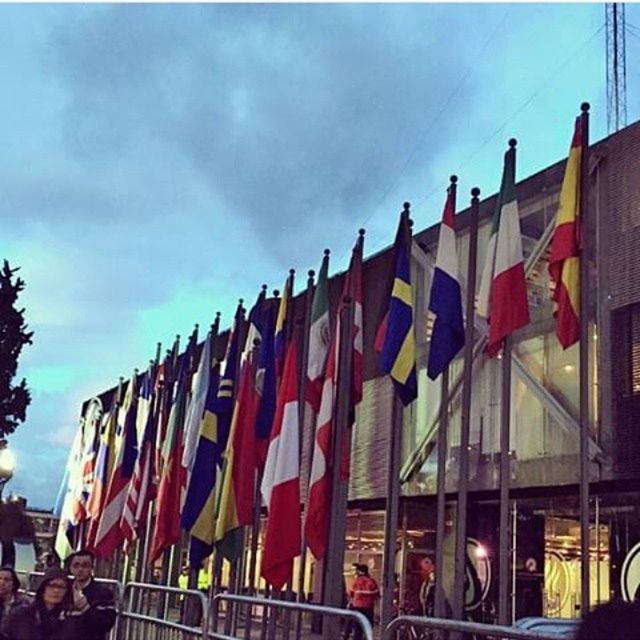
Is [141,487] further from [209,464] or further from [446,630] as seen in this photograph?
[446,630]

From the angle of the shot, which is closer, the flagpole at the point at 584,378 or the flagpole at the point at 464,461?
the flagpole at the point at 584,378

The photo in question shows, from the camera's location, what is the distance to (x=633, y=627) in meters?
2.48

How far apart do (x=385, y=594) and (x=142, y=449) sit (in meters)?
9.37

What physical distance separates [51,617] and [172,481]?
9.81 metres

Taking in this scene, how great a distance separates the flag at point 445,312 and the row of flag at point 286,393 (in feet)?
0.05

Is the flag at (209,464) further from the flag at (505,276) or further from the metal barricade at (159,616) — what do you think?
the flag at (505,276)

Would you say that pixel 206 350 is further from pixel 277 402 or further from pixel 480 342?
pixel 480 342

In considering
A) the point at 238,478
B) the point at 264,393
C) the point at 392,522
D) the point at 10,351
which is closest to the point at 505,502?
the point at 392,522

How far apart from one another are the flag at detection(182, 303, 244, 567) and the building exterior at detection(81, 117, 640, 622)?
307 cm

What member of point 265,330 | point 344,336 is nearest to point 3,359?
point 265,330

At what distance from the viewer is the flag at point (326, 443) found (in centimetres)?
1258

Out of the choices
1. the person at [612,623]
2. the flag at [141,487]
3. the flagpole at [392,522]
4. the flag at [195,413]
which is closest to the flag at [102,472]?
the flag at [141,487]

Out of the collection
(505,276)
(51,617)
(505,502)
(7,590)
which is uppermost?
(505,276)

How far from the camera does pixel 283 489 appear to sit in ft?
42.7
